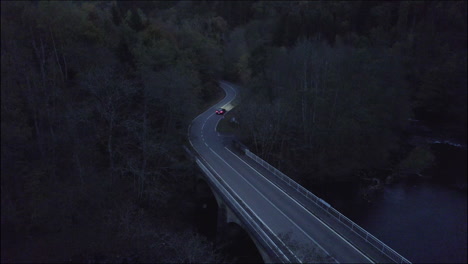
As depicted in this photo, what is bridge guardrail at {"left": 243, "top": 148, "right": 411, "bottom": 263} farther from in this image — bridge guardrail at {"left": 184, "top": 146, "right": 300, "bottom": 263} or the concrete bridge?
bridge guardrail at {"left": 184, "top": 146, "right": 300, "bottom": 263}

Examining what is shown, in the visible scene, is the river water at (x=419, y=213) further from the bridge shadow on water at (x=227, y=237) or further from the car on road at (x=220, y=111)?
the car on road at (x=220, y=111)

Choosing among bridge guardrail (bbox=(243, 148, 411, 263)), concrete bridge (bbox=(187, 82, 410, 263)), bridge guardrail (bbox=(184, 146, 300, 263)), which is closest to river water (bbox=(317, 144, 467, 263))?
bridge guardrail (bbox=(243, 148, 411, 263))

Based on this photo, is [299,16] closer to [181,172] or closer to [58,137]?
[181,172]

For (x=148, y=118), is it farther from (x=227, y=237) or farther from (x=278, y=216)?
(x=278, y=216)

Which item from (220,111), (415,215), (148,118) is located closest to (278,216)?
(148,118)

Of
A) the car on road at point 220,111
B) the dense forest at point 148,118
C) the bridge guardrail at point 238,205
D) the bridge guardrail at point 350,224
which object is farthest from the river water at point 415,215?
the car on road at point 220,111

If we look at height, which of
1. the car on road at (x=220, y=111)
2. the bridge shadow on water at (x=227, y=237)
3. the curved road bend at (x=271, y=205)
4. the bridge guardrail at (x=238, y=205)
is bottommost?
the bridge shadow on water at (x=227, y=237)

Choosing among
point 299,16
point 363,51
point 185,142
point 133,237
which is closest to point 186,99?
point 185,142
